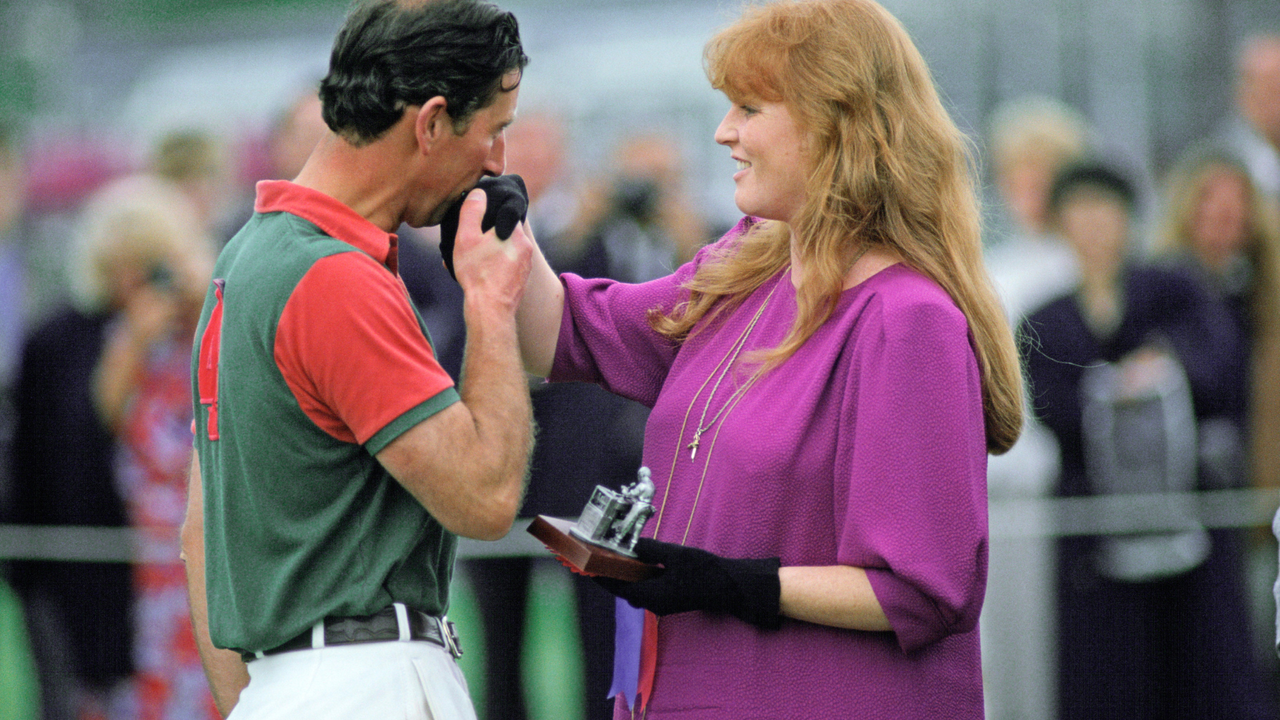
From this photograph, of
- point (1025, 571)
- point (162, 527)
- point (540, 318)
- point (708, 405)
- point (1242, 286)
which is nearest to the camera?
point (708, 405)

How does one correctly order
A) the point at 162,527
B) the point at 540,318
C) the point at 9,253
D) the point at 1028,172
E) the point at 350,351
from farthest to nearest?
the point at 9,253 → the point at 1028,172 → the point at 162,527 → the point at 540,318 → the point at 350,351

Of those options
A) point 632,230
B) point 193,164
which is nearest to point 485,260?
point 632,230

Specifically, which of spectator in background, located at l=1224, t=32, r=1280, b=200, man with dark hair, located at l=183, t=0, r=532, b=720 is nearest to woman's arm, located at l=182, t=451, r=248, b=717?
man with dark hair, located at l=183, t=0, r=532, b=720

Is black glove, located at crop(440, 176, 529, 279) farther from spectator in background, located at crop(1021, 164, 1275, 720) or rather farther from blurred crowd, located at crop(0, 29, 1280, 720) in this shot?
spectator in background, located at crop(1021, 164, 1275, 720)

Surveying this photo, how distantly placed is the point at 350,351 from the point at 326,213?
0.90ft

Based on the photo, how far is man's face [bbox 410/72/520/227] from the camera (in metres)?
2.26

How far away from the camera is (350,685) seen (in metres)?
2.12

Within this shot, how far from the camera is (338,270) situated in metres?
2.05

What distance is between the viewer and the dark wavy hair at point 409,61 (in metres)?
2.16

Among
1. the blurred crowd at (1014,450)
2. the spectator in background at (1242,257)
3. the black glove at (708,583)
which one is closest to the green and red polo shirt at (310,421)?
the black glove at (708,583)

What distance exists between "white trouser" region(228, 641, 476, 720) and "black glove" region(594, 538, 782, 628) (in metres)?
0.37

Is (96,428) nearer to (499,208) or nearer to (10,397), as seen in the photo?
(10,397)

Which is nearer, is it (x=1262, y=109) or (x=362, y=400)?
(x=362, y=400)

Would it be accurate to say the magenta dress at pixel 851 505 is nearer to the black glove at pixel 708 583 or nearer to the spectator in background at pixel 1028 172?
the black glove at pixel 708 583
